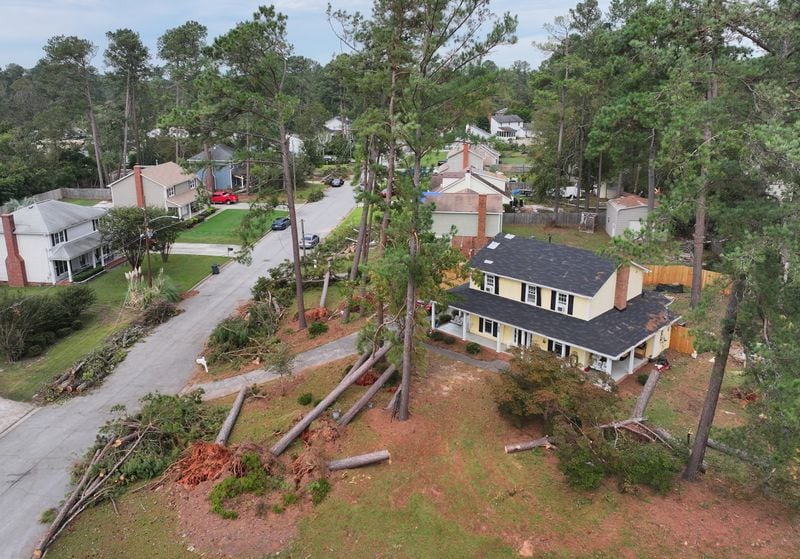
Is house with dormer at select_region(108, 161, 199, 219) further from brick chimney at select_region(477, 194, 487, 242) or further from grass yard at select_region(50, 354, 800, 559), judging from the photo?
grass yard at select_region(50, 354, 800, 559)

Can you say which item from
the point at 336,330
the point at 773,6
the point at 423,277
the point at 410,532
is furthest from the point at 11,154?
the point at 773,6

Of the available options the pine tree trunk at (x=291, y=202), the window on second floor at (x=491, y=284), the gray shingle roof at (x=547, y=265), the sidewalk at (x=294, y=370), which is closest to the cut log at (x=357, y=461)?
the sidewalk at (x=294, y=370)

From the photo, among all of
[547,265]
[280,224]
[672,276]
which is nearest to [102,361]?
[547,265]

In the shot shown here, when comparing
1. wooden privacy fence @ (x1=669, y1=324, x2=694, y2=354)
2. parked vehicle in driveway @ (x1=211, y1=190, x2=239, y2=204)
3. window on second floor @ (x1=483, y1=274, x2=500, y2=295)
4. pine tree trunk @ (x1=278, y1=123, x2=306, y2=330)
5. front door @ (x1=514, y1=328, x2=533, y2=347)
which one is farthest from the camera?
parked vehicle in driveway @ (x1=211, y1=190, x2=239, y2=204)

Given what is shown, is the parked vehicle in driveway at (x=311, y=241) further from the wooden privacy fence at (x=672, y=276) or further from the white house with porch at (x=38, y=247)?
the wooden privacy fence at (x=672, y=276)

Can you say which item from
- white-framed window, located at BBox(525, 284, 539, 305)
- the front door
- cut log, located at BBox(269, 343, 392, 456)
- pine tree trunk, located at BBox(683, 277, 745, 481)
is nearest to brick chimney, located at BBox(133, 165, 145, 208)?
cut log, located at BBox(269, 343, 392, 456)

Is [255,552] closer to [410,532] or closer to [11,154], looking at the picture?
[410,532]
